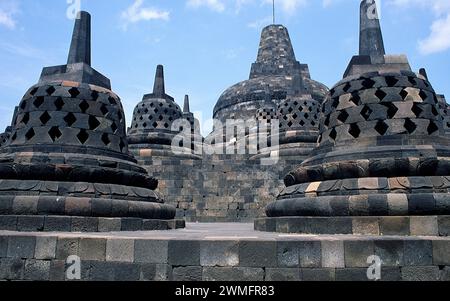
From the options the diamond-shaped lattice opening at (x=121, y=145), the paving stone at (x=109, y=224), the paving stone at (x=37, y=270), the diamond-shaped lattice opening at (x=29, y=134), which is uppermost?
the diamond-shaped lattice opening at (x=29, y=134)

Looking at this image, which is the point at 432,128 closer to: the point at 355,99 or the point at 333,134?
the point at 355,99

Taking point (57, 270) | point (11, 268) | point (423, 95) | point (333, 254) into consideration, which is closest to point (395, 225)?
point (333, 254)

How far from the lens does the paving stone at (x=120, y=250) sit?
11.1 feet

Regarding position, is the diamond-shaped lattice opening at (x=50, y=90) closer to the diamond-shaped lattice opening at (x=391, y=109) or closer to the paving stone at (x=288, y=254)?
the paving stone at (x=288, y=254)

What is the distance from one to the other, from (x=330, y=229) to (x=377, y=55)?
3223 mm

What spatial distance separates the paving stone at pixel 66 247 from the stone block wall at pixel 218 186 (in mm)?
6302

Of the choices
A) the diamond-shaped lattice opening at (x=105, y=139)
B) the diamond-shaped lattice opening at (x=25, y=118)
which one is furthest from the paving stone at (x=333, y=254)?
the diamond-shaped lattice opening at (x=25, y=118)

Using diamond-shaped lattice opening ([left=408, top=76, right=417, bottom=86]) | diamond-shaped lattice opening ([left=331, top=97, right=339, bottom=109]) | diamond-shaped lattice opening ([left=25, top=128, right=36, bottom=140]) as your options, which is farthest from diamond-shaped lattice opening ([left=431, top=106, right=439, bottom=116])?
diamond-shaped lattice opening ([left=25, top=128, right=36, bottom=140])

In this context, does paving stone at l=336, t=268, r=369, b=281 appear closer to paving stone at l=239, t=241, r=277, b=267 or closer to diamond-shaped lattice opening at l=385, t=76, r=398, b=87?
paving stone at l=239, t=241, r=277, b=267

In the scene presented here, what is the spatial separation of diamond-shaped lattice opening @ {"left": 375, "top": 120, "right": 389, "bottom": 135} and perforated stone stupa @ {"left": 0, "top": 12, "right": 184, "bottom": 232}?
359 centimetres

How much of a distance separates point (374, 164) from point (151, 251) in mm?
3023

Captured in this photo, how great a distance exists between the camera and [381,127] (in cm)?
518

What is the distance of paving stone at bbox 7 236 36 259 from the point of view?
3572 mm

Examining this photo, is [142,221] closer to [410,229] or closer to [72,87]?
[72,87]
